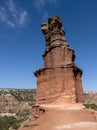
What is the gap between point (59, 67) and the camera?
38.2 metres

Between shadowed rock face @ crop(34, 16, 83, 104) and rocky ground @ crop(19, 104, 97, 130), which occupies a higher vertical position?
shadowed rock face @ crop(34, 16, 83, 104)

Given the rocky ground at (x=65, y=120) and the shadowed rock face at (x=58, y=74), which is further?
the shadowed rock face at (x=58, y=74)

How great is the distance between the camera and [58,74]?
37.9 meters

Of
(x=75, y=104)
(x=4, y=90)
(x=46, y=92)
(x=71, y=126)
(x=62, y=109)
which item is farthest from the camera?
(x=4, y=90)

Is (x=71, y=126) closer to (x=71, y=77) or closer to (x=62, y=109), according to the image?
(x=62, y=109)

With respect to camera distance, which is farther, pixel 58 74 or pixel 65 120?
pixel 58 74

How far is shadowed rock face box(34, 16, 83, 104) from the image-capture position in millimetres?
37062

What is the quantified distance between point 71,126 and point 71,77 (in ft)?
37.0

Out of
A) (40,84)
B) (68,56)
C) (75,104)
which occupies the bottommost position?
(75,104)

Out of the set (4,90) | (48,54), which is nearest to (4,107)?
(4,90)

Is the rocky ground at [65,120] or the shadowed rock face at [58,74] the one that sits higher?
the shadowed rock face at [58,74]

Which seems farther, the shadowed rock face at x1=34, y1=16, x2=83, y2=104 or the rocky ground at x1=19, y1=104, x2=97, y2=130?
the shadowed rock face at x1=34, y1=16, x2=83, y2=104

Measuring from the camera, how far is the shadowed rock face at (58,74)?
37.1 metres

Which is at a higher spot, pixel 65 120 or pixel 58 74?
pixel 58 74
